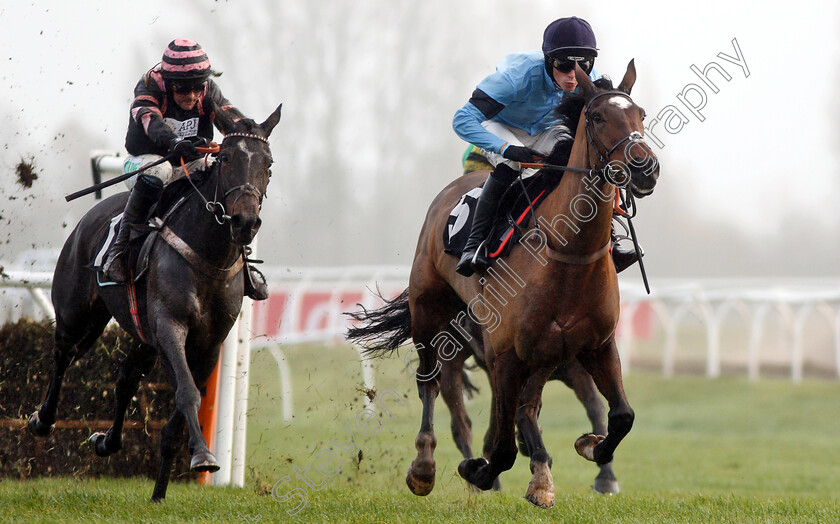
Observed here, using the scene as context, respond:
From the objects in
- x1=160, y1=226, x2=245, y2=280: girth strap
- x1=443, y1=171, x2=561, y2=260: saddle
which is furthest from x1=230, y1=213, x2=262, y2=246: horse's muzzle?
x1=443, y1=171, x2=561, y2=260: saddle

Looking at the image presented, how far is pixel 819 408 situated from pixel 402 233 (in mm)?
11301

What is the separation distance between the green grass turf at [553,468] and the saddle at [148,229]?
Answer: 3.91 ft

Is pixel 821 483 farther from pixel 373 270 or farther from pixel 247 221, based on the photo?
pixel 373 270

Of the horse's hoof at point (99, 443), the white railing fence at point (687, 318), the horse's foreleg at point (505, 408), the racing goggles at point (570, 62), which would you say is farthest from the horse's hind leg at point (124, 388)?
the white railing fence at point (687, 318)

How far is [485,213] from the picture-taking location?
482 centimetres

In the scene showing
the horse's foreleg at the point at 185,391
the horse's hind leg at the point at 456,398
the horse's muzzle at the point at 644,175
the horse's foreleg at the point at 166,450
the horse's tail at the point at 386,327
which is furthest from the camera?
the horse's tail at the point at 386,327

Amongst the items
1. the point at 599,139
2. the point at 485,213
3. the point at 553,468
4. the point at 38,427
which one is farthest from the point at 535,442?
the point at 553,468

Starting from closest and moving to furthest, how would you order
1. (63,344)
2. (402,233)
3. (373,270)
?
1. (63,344)
2. (373,270)
3. (402,233)

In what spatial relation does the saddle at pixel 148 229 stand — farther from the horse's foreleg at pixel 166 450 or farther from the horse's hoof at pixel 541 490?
the horse's hoof at pixel 541 490

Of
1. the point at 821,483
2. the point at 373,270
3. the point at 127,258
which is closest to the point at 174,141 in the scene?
the point at 127,258

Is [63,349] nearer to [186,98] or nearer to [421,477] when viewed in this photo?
Result: [186,98]

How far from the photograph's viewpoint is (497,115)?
204 inches

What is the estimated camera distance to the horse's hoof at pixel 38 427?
219 inches

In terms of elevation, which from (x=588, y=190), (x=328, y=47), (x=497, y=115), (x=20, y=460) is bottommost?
(x=20, y=460)
